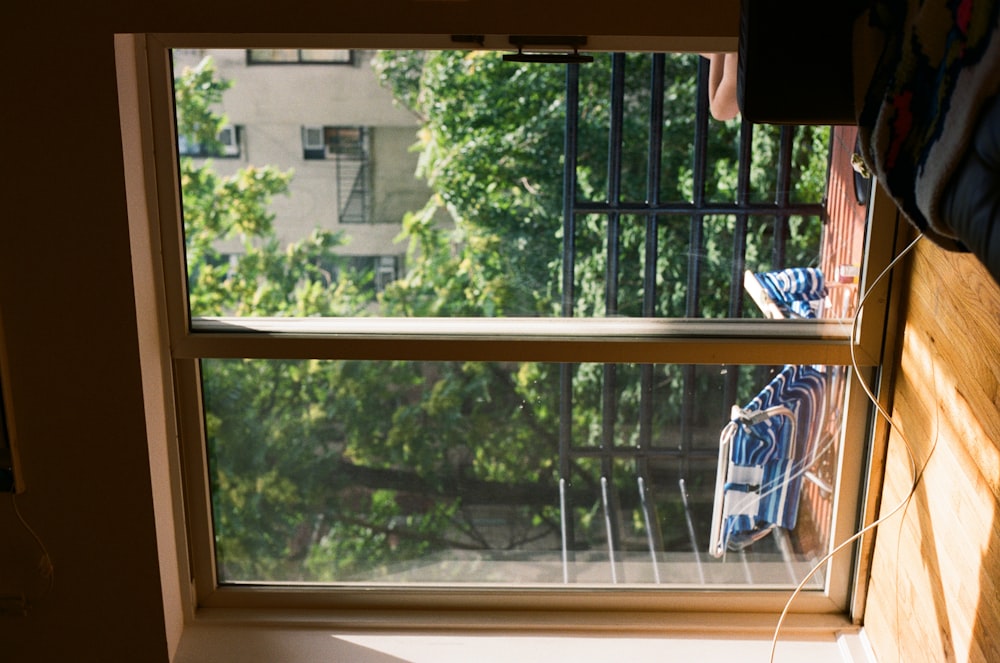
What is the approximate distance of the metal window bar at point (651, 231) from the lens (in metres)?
1.88

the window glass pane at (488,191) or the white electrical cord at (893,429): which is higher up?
the window glass pane at (488,191)

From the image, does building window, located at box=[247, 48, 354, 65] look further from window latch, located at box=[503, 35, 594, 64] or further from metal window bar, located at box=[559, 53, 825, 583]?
metal window bar, located at box=[559, 53, 825, 583]

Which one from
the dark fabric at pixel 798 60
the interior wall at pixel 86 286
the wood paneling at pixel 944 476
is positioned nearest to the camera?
the dark fabric at pixel 798 60

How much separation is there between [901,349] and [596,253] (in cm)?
62

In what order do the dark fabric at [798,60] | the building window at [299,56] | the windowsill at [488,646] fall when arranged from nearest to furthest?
the dark fabric at [798,60], the building window at [299,56], the windowsill at [488,646]

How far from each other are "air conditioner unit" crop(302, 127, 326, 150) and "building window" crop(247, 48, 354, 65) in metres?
0.13

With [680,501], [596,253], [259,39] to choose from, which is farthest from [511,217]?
[680,501]

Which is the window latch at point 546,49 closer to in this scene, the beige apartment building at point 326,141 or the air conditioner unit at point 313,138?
the beige apartment building at point 326,141

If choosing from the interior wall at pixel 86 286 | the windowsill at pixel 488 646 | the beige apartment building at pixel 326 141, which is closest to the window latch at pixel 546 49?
the interior wall at pixel 86 286

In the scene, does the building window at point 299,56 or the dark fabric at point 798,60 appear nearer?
the dark fabric at point 798,60

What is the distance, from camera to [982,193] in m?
0.75

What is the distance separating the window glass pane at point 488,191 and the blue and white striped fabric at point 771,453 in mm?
180

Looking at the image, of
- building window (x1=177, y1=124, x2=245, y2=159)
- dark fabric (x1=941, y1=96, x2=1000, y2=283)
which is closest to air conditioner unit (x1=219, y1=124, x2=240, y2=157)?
building window (x1=177, y1=124, x2=245, y2=159)

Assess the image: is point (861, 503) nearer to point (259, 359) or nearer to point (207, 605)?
point (259, 359)
